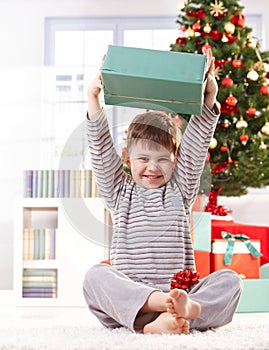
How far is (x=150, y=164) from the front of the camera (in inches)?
54.5

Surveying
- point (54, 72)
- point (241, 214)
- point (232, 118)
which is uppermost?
point (54, 72)

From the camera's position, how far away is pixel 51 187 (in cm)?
263

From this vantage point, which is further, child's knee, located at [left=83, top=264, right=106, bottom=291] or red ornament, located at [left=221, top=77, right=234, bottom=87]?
red ornament, located at [left=221, top=77, right=234, bottom=87]

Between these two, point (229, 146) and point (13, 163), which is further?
point (13, 163)

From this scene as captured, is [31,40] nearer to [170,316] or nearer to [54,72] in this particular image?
[54,72]

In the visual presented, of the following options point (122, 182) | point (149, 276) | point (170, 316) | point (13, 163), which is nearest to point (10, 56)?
point (13, 163)

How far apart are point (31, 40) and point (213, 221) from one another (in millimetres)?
1558

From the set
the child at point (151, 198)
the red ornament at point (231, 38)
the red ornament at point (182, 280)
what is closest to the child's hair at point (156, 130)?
the child at point (151, 198)

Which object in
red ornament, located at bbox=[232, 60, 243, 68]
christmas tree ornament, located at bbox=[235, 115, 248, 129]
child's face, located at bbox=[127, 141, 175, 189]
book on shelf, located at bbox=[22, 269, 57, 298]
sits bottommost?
book on shelf, located at bbox=[22, 269, 57, 298]

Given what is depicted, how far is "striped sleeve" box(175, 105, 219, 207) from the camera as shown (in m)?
1.40

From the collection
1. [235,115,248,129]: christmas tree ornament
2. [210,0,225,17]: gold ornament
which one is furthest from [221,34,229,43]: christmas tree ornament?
[235,115,248,129]: christmas tree ornament

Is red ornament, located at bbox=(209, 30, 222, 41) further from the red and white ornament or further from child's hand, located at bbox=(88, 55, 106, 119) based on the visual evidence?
child's hand, located at bbox=(88, 55, 106, 119)

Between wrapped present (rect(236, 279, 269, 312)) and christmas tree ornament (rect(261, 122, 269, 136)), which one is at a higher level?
christmas tree ornament (rect(261, 122, 269, 136))

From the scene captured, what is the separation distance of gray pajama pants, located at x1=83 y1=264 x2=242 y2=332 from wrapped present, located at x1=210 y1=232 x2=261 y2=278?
82 centimetres
